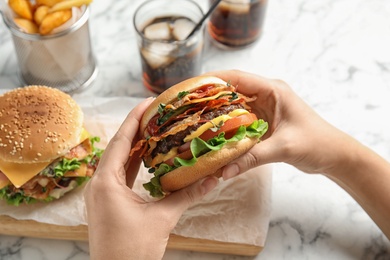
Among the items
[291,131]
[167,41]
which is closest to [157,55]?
[167,41]

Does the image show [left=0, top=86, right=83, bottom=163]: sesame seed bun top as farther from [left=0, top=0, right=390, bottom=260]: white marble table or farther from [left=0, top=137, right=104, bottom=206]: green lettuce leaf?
[left=0, top=0, right=390, bottom=260]: white marble table

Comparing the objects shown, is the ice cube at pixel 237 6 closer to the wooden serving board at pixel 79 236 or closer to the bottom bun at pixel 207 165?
the bottom bun at pixel 207 165

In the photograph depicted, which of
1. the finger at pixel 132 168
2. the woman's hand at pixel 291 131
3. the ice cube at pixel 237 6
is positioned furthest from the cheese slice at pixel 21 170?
the ice cube at pixel 237 6

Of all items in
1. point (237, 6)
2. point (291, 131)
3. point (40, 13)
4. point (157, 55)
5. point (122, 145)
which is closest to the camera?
point (122, 145)

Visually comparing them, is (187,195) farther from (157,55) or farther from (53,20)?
(53,20)

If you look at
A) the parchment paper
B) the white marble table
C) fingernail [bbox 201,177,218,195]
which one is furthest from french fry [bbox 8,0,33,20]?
fingernail [bbox 201,177,218,195]

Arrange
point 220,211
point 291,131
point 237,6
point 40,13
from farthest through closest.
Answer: point 237,6, point 40,13, point 220,211, point 291,131

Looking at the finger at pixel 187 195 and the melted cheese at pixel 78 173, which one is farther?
the melted cheese at pixel 78 173
